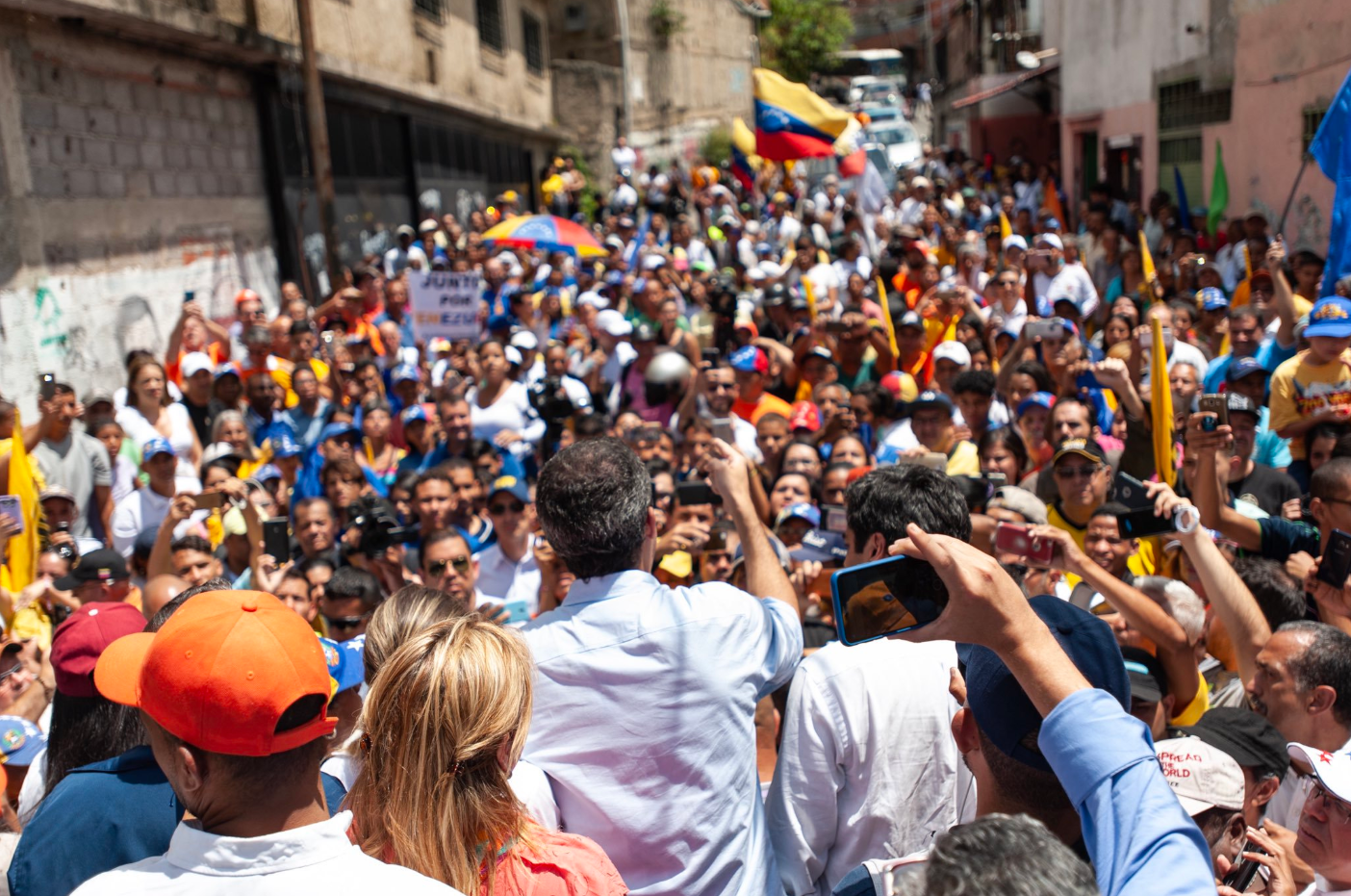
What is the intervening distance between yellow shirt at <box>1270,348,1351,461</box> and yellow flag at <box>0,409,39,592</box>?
6078mm

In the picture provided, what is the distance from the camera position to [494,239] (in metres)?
11.2

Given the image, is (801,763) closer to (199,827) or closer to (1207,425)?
(199,827)

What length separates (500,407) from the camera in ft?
24.1

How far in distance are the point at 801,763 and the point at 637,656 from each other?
414mm

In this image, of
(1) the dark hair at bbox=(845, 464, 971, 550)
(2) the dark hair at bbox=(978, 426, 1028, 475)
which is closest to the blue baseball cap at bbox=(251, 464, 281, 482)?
(2) the dark hair at bbox=(978, 426, 1028, 475)

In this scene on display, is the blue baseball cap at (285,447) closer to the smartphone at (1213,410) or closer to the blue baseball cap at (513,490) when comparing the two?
the blue baseball cap at (513,490)

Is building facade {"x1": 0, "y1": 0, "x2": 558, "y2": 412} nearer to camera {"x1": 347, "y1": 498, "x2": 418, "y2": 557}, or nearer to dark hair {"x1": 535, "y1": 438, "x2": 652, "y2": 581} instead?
camera {"x1": 347, "y1": 498, "x2": 418, "y2": 557}

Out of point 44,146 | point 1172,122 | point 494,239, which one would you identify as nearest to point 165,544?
point 44,146

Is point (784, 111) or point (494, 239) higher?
point (784, 111)

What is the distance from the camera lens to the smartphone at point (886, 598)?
5.42 feet

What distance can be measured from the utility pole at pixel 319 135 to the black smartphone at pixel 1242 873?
36.6ft

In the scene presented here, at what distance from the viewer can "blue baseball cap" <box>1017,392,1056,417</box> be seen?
19.0ft

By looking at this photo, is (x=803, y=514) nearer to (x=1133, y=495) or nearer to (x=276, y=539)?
(x=1133, y=495)

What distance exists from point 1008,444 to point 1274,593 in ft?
6.59
